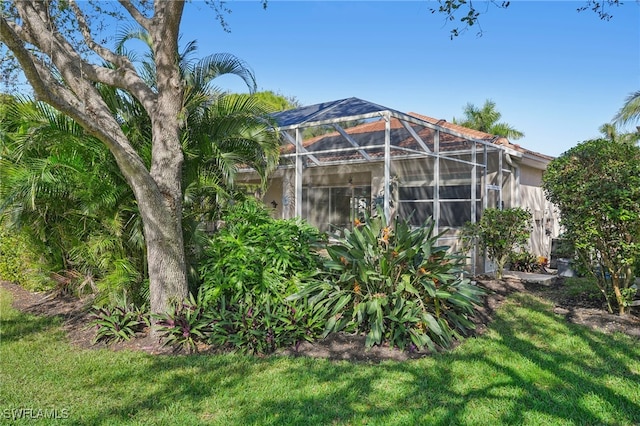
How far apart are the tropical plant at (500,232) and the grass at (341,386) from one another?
3502 millimetres

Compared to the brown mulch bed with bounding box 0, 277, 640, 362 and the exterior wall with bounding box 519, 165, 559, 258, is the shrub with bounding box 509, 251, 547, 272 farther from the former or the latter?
the brown mulch bed with bounding box 0, 277, 640, 362

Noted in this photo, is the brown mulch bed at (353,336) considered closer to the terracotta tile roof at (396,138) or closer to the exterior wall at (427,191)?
the exterior wall at (427,191)

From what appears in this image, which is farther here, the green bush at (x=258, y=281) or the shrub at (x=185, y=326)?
the shrub at (x=185, y=326)

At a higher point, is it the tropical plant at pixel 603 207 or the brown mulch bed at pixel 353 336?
the tropical plant at pixel 603 207

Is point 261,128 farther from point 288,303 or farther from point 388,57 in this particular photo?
point 388,57

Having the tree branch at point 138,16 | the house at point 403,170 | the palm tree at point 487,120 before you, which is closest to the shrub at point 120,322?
the house at point 403,170

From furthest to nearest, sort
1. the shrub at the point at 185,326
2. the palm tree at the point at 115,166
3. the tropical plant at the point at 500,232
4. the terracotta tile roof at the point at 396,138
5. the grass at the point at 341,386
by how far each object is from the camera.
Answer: the terracotta tile roof at the point at 396,138, the tropical plant at the point at 500,232, the palm tree at the point at 115,166, the shrub at the point at 185,326, the grass at the point at 341,386

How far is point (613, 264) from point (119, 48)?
26.7 ft

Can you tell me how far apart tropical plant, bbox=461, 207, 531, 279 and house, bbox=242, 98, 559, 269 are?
2.00 feet

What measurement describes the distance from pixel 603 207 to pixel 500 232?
301cm

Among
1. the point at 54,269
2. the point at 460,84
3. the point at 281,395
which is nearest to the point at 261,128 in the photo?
the point at 281,395

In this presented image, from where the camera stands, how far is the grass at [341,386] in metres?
3.40

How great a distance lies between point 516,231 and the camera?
8.62 meters

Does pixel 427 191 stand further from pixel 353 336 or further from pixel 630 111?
pixel 630 111
